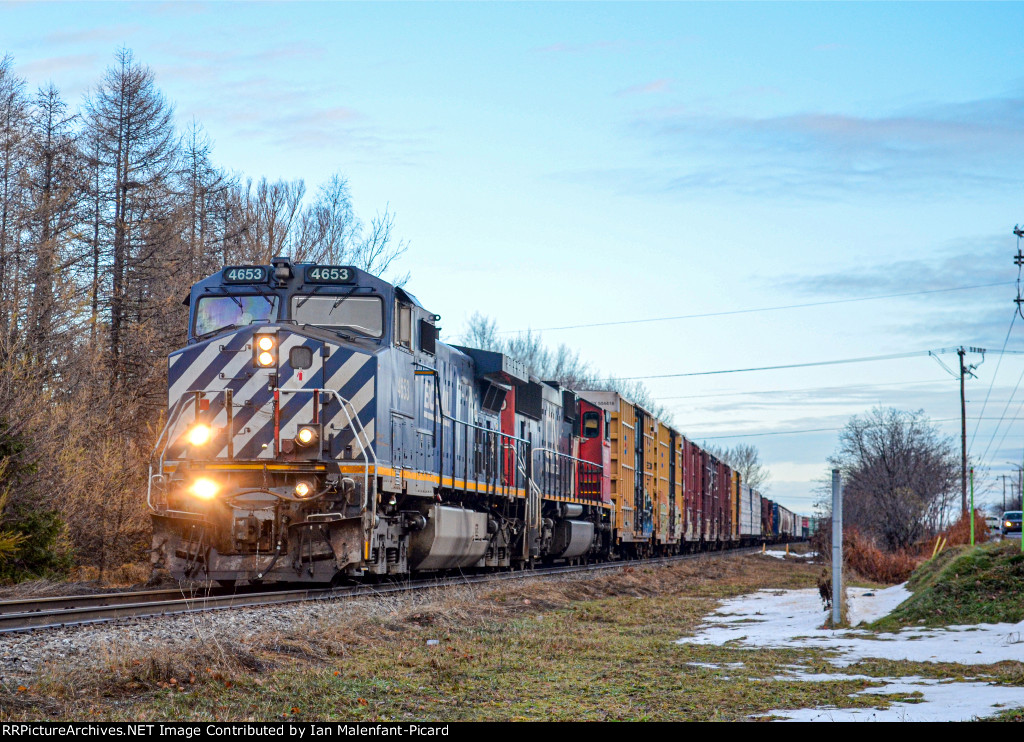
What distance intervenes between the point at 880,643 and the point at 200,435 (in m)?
8.23

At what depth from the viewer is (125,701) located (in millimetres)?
6367

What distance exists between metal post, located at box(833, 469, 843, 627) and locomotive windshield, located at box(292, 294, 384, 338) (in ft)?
20.2

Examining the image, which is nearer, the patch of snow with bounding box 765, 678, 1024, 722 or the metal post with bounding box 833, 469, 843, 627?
the patch of snow with bounding box 765, 678, 1024, 722

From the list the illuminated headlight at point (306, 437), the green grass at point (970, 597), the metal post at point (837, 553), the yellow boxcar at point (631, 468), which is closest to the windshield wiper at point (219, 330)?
the illuminated headlight at point (306, 437)

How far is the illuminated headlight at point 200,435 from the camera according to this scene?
1303 centimetres

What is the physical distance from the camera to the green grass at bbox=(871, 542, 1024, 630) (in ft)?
37.4

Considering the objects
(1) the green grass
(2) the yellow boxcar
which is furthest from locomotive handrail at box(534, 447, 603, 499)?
(1) the green grass

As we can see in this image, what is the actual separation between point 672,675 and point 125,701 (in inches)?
160

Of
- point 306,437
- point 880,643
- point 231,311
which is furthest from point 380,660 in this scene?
point 231,311

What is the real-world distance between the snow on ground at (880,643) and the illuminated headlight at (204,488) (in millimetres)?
5848

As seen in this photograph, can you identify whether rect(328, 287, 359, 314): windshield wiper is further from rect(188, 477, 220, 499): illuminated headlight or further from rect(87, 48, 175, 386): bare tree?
rect(87, 48, 175, 386): bare tree
